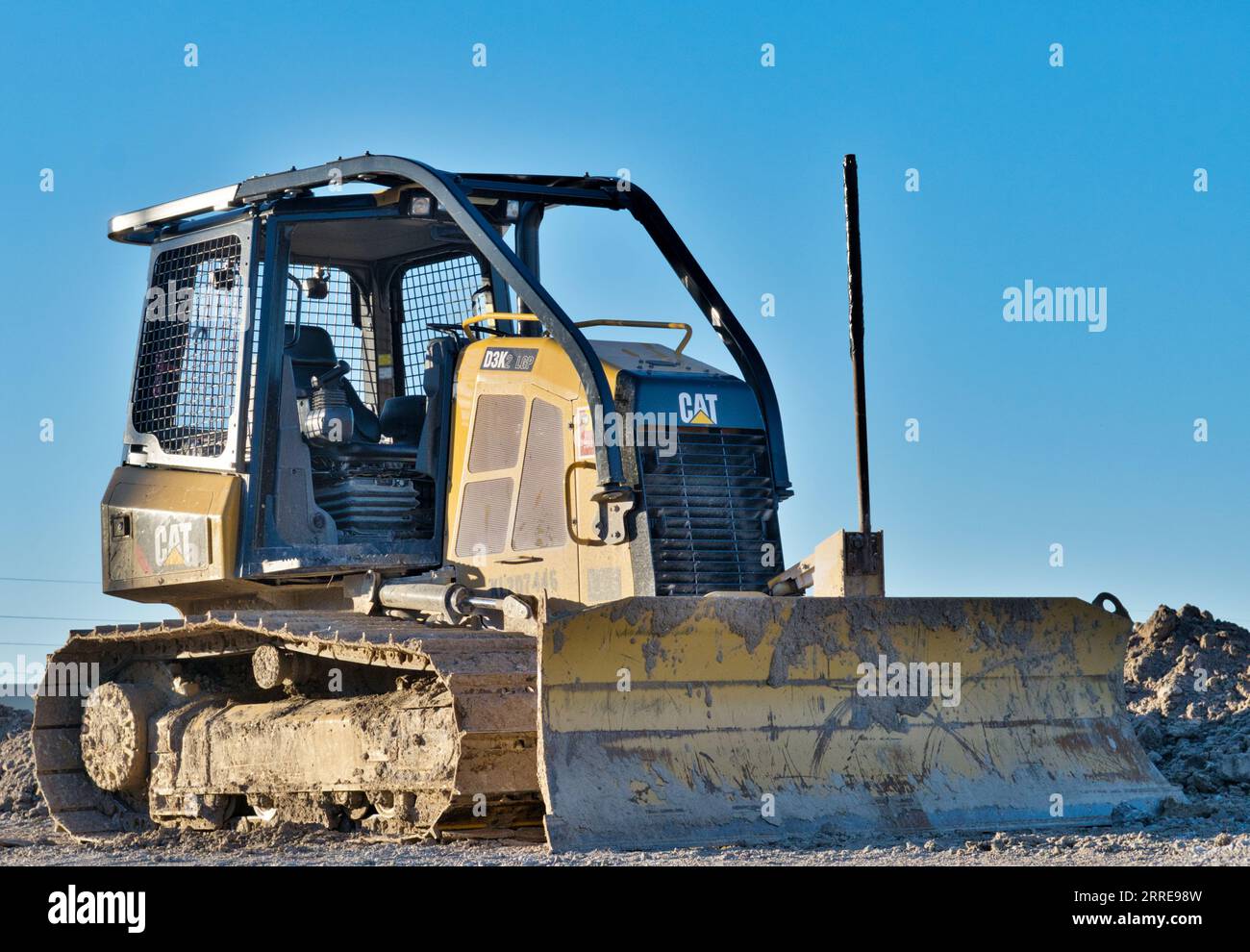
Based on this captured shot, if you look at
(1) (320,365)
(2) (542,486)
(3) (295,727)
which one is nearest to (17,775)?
Answer: (1) (320,365)

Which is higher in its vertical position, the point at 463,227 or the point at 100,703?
the point at 463,227

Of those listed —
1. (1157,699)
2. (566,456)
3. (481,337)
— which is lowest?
(1157,699)

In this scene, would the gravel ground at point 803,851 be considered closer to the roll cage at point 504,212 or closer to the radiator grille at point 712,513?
the radiator grille at point 712,513

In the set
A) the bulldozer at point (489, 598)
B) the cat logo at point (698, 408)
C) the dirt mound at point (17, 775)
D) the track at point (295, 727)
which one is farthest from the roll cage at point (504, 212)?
the dirt mound at point (17, 775)

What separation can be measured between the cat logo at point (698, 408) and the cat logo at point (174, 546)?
3.17 meters

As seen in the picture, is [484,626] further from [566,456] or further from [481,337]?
[481,337]

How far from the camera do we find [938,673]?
9.30 metres

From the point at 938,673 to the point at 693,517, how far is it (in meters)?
1.49

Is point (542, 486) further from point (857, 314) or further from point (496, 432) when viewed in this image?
point (857, 314)

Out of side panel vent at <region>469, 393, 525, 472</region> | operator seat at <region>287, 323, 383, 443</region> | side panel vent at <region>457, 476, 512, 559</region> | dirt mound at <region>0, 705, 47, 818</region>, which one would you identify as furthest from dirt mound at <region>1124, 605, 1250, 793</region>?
dirt mound at <region>0, 705, 47, 818</region>

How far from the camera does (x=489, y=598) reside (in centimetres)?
905

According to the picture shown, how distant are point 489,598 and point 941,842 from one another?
97.2 inches

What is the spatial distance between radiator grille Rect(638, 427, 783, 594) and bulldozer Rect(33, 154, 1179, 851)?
19mm
